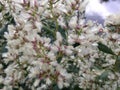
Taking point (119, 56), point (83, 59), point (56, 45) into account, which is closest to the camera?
point (56, 45)

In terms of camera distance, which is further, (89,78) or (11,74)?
(89,78)

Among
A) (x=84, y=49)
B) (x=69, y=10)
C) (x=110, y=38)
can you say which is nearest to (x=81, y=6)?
(x=69, y=10)

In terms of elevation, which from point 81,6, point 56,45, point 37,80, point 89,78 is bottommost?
point 89,78

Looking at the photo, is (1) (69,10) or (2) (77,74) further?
(2) (77,74)

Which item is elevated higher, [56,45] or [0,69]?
[56,45]

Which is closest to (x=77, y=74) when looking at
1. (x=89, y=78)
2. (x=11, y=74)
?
(x=89, y=78)

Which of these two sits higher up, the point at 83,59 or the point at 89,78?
the point at 83,59

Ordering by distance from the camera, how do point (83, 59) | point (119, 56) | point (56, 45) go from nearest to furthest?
point (56, 45), point (83, 59), point (119, 56)

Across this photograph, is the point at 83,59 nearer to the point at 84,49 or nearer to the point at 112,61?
the point at 84,49

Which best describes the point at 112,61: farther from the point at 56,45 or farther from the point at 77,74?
the point at 56,45
